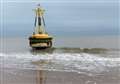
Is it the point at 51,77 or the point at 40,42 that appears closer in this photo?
the point at 51,77

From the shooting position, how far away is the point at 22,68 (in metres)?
22.6

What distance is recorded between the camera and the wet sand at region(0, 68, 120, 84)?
17.7 m

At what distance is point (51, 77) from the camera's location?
752 inches

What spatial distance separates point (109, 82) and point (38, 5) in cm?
3203

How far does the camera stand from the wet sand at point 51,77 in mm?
17656

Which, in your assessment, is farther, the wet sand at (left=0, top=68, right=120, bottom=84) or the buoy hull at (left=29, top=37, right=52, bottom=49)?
the buoy hull at (left=29, top=37, right=52, bottom=49)

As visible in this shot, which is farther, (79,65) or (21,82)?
(79,65)

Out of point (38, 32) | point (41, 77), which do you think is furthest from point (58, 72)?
point (38, 32)

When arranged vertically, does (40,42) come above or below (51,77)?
above

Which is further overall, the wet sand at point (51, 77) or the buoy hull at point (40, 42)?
the buoy hull at point (40, 42)

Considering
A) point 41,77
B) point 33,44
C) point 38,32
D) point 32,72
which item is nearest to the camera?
point 41,77

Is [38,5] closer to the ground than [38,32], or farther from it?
farther from it

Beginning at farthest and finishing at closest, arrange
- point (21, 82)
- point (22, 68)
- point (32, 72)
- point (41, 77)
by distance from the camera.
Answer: point (22, 68) → point (32, 72) → point (41, 77) → point (21, 82)

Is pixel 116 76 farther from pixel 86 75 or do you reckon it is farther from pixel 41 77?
pixel 41 77
